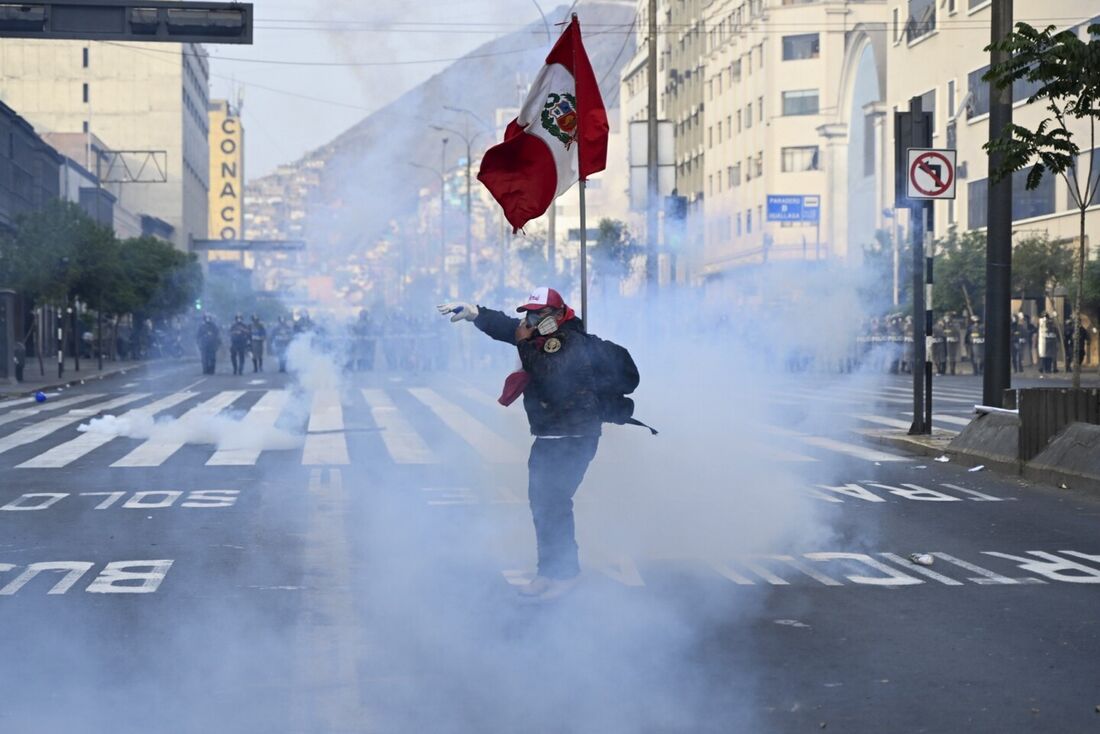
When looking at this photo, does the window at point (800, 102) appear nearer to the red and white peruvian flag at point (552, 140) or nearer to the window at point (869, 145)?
the window at point (869, 145)

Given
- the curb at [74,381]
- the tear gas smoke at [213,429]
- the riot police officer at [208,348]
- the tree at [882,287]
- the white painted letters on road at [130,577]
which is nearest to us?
the white painted letters on road at [130,577]

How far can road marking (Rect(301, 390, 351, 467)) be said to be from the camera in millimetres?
17594

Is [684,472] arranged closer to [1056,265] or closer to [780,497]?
[780,497]

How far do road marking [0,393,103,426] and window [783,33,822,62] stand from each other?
60.2 meters

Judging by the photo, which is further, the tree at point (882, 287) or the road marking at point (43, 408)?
the road marking at point (43, 408)

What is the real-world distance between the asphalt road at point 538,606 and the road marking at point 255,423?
14 cm

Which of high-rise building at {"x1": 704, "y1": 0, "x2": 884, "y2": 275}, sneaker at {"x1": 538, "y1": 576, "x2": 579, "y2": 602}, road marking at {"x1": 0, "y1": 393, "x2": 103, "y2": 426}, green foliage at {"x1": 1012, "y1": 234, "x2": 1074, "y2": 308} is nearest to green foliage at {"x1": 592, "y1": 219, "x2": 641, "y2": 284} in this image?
road marking at {"x1": 0, "y1": 393, "x2": 103, "y2": 426}

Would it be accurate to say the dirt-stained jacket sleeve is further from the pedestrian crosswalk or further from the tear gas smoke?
the tear gas smoke

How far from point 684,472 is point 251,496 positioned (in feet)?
13.4

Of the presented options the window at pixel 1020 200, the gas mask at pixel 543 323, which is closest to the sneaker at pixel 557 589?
the gas mask at pixel 543 323

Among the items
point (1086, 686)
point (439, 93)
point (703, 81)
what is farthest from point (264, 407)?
point (703, 81)

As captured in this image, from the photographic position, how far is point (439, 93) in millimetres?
17250

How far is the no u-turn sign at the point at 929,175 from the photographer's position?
1852 centimetres

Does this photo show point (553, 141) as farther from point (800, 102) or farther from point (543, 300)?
point (800, 102)
